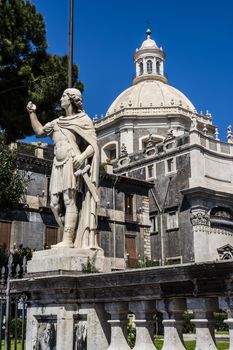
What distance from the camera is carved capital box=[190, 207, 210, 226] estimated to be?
35344mm

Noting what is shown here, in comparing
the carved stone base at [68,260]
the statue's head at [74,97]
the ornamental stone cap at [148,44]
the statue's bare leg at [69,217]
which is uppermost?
the ornamental stone cap at [148,44]

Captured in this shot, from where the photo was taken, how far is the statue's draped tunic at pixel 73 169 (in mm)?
6062

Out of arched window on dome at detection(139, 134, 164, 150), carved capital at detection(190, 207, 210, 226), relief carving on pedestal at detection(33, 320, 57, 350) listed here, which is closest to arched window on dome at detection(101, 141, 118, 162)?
arched window on dome at detection(139, 134, 164, 150)

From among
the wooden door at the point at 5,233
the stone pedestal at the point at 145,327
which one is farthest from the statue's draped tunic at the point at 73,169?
the wooden door at the point at 5,233

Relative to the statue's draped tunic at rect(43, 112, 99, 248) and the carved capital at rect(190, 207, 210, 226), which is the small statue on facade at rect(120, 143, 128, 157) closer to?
the carved capital at rect(190, 207, 210, 226)

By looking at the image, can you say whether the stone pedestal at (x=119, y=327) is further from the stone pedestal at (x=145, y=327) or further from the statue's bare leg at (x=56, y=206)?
the statue's bare leg at (x=56, y=206)

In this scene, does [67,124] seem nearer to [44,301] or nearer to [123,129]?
[44,301]

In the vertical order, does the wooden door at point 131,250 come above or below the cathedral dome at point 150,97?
below

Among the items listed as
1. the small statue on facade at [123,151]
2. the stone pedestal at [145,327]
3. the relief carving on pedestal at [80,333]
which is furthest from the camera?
the small statue on facade at [123,151]

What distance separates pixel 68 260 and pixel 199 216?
30412 millimetres

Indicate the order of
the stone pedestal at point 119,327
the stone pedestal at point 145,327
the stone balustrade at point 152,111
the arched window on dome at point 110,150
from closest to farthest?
the stone pedestal at point 145,327 → the stone pedestal at point 119,327 → the stone balustrade at point 152,111 → the arched window on dome at point 110,150

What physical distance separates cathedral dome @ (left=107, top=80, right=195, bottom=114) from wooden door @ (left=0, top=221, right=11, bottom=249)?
2171 centimetres

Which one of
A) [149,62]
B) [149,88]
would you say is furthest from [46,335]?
[149,62]

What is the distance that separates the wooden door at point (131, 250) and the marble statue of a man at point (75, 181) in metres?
28.2
